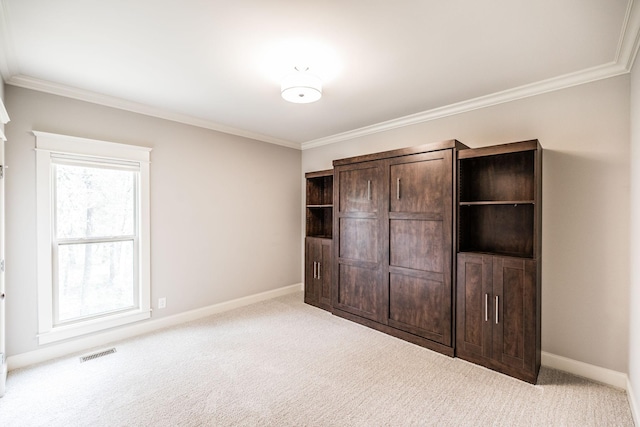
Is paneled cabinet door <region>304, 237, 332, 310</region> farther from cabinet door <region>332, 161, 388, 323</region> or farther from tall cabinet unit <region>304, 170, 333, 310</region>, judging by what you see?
cabinet door <region>332, 161, 388, 323</region>

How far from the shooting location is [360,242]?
3.63 m

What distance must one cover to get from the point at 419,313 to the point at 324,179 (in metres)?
2.59

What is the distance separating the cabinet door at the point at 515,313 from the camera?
2385 mm

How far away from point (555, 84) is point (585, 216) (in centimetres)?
122

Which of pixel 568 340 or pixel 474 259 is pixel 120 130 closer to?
pixel 474 259

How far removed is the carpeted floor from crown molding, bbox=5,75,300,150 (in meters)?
2.55

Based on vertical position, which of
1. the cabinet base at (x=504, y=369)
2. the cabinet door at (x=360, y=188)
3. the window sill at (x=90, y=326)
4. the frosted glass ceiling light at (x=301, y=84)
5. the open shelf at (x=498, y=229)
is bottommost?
the cabinet base at (x=504, y=369)

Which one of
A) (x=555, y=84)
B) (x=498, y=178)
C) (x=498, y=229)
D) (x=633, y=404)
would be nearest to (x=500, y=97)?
(x=555, y=84)

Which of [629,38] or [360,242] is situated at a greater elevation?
[629,38]

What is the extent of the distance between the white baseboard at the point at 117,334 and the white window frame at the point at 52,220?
76 millimetres

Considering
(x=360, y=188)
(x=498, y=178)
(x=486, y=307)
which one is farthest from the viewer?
(x=360, y=188)

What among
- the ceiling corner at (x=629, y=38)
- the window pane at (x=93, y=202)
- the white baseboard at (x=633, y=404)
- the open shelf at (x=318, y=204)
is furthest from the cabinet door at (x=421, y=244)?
the window pane at (x=93, y=202)

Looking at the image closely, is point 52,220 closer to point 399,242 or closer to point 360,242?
point 360,242

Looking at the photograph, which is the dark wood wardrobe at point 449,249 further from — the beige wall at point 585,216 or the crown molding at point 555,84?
the crown molding at point 555,84
